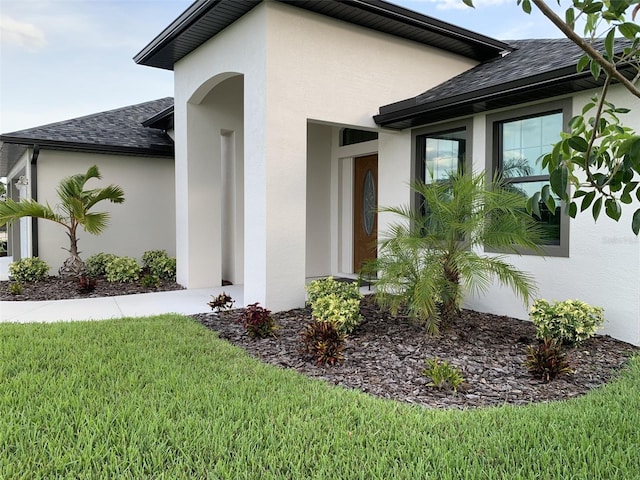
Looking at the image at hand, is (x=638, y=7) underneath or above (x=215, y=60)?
underneath

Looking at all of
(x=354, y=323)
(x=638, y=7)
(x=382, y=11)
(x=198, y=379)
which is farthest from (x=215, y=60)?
(x=638, y=7)

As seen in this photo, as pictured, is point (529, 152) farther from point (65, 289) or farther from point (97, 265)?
point (97, 265)

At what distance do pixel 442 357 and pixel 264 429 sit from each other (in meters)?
2.70

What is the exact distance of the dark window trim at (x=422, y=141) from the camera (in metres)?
7.50

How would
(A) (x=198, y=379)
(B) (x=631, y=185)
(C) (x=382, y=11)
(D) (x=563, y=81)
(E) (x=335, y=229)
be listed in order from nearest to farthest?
(B) (x=631, y=185) < (A) (x=198, y=379) < (D) (x=563, y=81) < (C) (x=382, y=11) < (E) (x=335, y=229)

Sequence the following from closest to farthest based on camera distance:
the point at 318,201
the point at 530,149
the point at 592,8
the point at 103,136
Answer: the point at 592,8 → the point at 530,149 → the point at 318,201 → the point at 103,136

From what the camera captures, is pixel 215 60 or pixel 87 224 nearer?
pixel 215 60

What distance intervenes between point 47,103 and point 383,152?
59.1 ft

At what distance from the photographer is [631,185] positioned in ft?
4.98

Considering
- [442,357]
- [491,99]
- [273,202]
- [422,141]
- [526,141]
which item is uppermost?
[491,99]

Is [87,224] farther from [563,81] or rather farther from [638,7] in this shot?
[638,7]

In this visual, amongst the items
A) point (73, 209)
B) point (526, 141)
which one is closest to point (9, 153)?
point (73, 209)

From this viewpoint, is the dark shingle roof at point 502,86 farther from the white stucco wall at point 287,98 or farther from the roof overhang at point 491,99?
the white stucco wall at point 287,98

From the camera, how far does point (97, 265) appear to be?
10.9 meters
